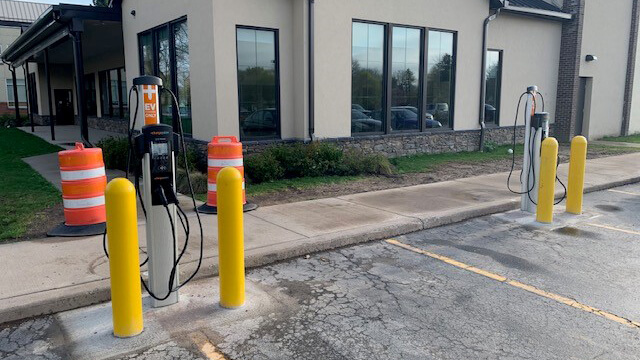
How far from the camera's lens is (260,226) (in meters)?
7.01

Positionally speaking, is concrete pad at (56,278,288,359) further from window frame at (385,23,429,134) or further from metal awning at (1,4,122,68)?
metal awning at (1,4,122,68)

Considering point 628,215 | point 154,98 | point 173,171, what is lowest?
point 628,215

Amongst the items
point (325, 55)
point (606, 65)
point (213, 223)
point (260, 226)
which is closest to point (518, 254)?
point (260, 226)

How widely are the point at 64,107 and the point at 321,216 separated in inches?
1119

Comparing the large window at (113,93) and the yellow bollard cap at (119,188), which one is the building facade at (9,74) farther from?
the yellow bollard cap at (119,188)

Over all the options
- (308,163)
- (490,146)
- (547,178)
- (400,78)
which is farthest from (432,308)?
(490,146)

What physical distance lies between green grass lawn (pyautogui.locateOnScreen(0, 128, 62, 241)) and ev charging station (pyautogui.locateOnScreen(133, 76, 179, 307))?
306 cm

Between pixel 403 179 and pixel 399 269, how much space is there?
215 inches

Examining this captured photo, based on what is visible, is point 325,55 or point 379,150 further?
point 379,150

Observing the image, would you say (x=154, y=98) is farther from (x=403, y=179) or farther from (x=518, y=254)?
(x=403, y=179)

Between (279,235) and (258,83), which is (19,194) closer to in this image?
(258,83)

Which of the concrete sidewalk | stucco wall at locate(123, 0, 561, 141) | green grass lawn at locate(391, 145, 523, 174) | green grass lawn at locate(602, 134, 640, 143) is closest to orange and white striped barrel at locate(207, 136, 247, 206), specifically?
the concrete sidewalk

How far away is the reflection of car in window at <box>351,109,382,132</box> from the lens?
41.4ft

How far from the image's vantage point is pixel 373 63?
12.8 m
